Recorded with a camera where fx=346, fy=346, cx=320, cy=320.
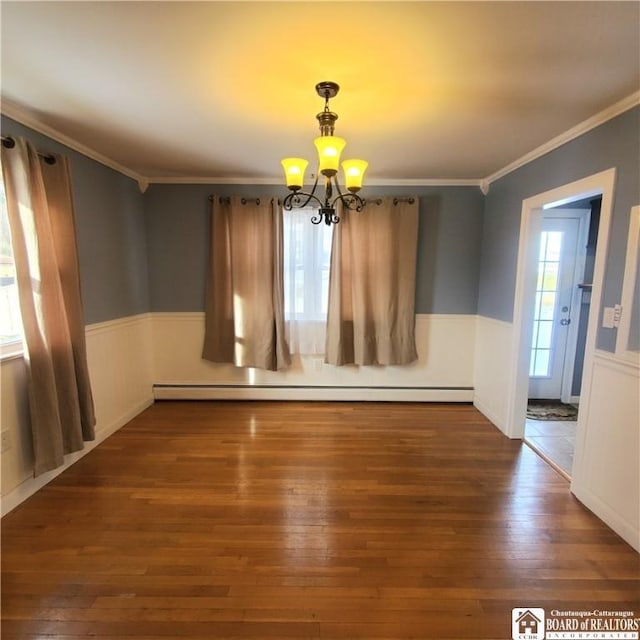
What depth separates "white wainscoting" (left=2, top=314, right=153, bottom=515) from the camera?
6.89 ft

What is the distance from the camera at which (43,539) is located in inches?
74.1

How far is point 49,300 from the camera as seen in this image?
2.19 meters

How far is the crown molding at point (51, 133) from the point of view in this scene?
6.69ft

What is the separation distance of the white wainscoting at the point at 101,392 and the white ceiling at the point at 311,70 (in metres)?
1.59

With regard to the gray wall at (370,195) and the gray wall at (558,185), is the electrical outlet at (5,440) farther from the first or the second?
the gray wall at (558,185)

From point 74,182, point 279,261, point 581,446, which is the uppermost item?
point 74,182

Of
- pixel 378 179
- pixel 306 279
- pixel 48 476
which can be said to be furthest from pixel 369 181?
pixel 48 476

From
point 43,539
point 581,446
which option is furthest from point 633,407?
point 43,539

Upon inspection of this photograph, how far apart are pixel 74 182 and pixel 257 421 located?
2514 millimetres

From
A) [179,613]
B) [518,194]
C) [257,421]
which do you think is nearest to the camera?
[179,613]

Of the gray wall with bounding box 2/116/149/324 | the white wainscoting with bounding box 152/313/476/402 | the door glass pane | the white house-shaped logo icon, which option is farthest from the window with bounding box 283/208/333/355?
the white house-shaped logo icon

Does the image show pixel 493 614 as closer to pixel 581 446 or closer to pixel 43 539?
pixel 581 446

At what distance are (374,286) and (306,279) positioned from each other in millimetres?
723

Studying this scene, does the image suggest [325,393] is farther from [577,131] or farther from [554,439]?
[577,131]
